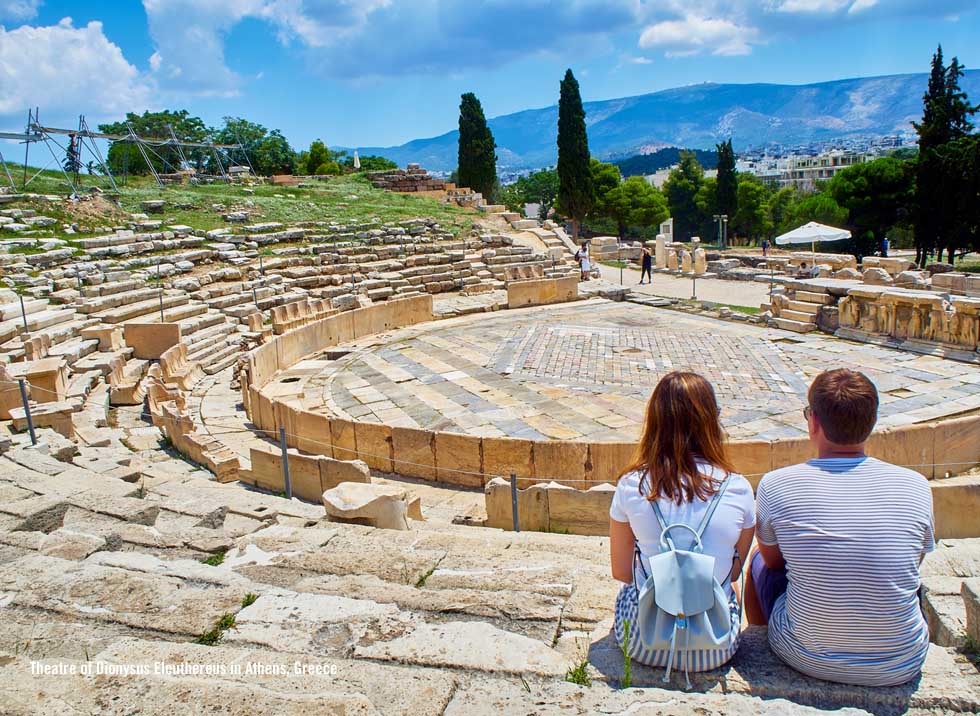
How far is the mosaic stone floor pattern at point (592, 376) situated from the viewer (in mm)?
11641

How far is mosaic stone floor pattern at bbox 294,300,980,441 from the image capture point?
11.6 m

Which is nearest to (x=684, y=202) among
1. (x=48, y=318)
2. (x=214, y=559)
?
(x=48, y=318)

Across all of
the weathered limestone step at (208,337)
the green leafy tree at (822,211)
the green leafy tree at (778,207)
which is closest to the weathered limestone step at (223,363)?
the weathered limestone step at (208,337)

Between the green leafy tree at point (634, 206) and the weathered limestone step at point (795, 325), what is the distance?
37758 mm

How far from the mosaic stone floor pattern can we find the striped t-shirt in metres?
7.74

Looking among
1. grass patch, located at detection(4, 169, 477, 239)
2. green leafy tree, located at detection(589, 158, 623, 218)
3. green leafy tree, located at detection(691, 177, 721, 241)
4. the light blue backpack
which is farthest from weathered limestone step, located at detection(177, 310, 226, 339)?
green leafy tree, located at detection(691, 177, 721, 241)

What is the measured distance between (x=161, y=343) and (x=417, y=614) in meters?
13.7

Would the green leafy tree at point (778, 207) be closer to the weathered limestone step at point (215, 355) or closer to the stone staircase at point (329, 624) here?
the weathered limestone step at point (215, 355)

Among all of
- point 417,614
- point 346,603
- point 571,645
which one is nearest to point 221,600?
point 346,603

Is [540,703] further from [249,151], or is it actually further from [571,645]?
[249,151]

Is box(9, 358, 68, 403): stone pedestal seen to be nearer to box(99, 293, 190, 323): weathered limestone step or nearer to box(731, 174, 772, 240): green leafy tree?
box(99, 293, 190, 323): weathered limestone step

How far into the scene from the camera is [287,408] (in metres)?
11.1

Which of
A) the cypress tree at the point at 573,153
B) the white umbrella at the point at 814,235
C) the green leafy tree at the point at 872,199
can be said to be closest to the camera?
the white umbrella at the point at 814,235

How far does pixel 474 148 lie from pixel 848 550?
4574 cm
